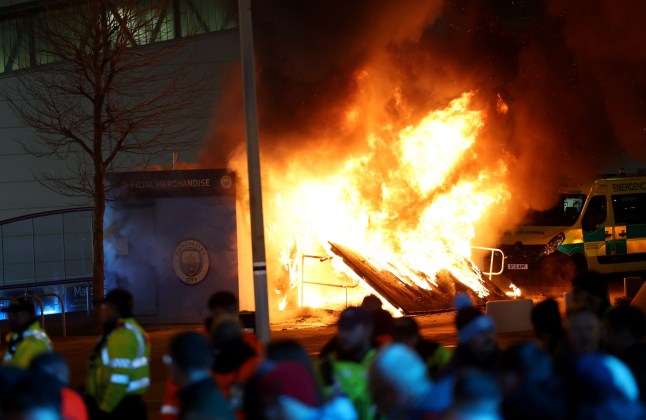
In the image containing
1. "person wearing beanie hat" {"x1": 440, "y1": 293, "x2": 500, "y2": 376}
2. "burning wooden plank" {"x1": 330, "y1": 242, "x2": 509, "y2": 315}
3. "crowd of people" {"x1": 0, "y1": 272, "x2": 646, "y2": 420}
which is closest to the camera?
"crowd of people" {"x1": 0, "y1": 272, "x2": 646, "y2": 420}

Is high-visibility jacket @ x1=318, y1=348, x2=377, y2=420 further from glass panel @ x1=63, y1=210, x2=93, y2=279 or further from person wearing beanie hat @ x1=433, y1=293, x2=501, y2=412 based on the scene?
glass panel @ x1=63, y1=210, x2=93, y2=279

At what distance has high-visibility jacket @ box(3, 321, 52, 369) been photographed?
641 centimetres

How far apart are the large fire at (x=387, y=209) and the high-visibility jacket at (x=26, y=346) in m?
11.4

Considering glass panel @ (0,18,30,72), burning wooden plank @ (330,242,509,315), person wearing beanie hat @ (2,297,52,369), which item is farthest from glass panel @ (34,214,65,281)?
person wearing beanie hat @ (2,297,52,369)

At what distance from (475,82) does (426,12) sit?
237 centimetres

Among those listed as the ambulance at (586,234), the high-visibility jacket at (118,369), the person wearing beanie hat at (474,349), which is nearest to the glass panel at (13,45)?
the ambulance at (586,234)

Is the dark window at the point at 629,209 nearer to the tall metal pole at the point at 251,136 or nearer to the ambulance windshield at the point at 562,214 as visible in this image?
the ambulance windshield at the point at 562,214

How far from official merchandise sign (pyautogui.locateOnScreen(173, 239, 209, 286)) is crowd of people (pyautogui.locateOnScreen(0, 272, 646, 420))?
10.6 m

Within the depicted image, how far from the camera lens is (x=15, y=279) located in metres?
26.3

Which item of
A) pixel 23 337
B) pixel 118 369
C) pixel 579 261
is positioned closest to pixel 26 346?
pixel 23 337

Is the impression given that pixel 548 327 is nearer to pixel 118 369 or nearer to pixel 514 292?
pixel 118 369

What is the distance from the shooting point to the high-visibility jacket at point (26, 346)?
6406 mm

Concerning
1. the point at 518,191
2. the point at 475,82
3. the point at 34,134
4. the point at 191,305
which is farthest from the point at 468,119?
the point at 34,134

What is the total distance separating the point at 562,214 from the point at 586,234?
2.35ft
